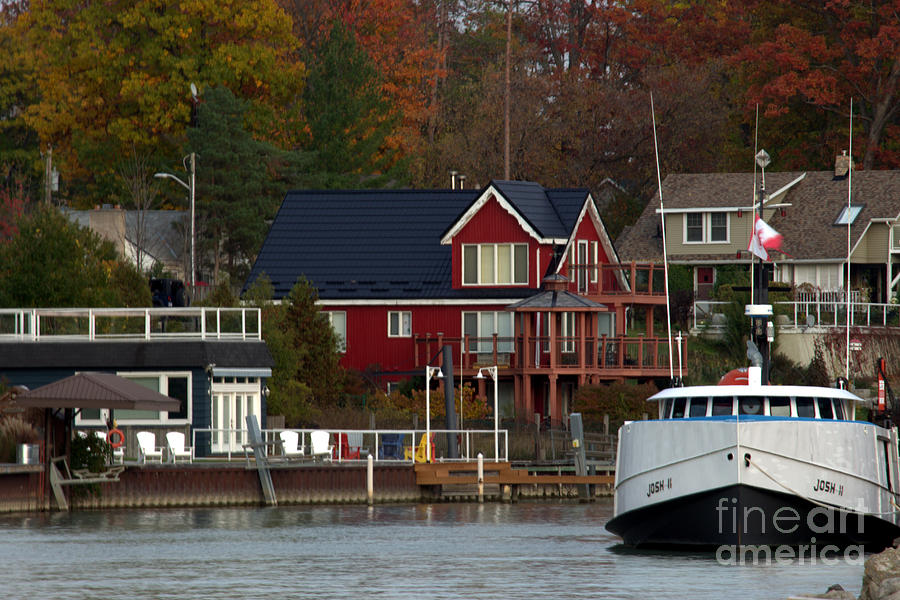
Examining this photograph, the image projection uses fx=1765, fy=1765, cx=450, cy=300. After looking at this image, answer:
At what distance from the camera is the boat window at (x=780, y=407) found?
33.8 metres

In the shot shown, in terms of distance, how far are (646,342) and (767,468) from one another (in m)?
27.2

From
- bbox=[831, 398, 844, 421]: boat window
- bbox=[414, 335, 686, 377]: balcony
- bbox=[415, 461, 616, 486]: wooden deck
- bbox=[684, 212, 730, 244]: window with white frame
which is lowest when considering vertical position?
bbox=[415, 461, 616, 486]: wooden deck

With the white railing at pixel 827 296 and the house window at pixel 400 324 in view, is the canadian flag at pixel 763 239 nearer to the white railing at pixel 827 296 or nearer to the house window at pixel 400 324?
the house window at pixel 400 324

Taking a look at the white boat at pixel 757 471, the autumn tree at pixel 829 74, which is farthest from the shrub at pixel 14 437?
the autumn tree at pixel 829 74

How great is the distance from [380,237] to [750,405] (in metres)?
34.3

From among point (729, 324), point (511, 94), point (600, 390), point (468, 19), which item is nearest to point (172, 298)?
point (600, 390)

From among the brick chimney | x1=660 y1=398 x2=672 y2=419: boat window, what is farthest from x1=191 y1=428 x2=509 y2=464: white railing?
the brick chimney

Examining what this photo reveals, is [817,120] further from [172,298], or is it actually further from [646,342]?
[172,298]

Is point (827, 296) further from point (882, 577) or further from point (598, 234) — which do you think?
point (882, 577)

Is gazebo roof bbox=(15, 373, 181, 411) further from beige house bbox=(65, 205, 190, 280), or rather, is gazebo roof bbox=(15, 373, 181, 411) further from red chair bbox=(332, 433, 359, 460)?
beige house bbox=(65, 205, 190, 280)

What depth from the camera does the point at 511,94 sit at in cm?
8912

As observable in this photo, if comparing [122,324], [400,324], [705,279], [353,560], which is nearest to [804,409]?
[353,560]

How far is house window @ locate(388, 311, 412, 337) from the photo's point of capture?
6381 cm

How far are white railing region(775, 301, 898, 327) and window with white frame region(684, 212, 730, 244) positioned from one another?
319 inches
